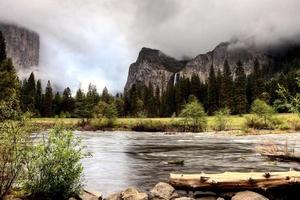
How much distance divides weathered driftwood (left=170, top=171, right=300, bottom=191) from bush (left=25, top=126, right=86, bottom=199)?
615cm

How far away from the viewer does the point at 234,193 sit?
20.1 metres

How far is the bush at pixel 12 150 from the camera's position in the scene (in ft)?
57.5

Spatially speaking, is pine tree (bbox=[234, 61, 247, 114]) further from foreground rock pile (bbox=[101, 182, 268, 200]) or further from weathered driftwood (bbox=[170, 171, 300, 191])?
foreground rock pile (bbox=[101, 182, 268, 200])

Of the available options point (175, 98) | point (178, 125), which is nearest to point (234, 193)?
point (178, 125)

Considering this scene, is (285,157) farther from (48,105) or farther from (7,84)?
(48,105)

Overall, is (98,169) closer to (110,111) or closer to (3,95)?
(3,95)

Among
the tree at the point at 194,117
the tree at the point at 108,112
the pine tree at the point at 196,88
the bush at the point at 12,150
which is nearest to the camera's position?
the bush at the point at 12,150

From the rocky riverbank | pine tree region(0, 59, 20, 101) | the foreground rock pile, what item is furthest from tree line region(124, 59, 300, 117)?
the foreground rock pile

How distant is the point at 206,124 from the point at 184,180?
298 feet

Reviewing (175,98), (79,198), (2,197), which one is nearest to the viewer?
(2,197)

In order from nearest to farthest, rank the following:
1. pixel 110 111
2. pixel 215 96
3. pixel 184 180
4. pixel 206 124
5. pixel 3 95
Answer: pixel 184 180 → pixel 3 95 → pixel 206 124 → pixel 110 111 → pixel 215 96

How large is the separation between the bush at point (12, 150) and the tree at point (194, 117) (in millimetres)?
89798

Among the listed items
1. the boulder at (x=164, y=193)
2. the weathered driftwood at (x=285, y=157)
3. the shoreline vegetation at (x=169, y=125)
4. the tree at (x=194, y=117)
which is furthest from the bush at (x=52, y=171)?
the tree at (x=194, y=117)

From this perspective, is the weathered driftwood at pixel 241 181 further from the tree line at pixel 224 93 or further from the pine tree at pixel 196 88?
the pine tree at pixel 196 88
